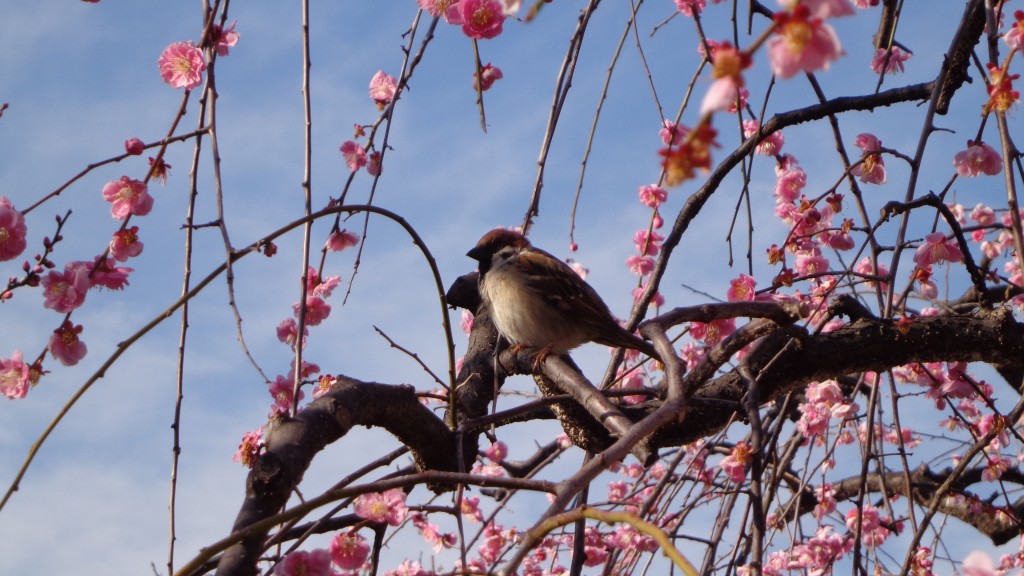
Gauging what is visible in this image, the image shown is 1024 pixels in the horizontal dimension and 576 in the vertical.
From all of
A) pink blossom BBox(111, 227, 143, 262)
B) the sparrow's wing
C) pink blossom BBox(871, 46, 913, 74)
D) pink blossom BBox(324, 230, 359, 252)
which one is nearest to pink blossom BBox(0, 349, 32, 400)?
pink blossom BBox(111, 227, 143, 262)

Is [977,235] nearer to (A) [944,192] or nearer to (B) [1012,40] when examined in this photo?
(A) [944,192]

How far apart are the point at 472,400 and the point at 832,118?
5.68ft

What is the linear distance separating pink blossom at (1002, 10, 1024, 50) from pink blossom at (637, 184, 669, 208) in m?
2.05

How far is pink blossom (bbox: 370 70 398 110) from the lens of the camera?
3.98 metres

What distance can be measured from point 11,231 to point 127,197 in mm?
388

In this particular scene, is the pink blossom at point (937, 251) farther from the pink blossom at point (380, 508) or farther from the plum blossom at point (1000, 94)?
the pink blossom at point (380, 508)

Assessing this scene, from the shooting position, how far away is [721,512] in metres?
3.69

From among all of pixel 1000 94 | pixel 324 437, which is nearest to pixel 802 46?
pixel 1000 94

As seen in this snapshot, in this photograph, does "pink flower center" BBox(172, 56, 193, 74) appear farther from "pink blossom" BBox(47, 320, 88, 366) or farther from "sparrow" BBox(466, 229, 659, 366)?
"sparrow" BBox(466, 229, 659, 366)

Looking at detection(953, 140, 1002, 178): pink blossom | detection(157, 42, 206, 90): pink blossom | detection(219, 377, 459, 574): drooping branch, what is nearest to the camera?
detection(219, 377, 459, 574): drooping branch

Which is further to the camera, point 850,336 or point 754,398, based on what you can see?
point 850,336

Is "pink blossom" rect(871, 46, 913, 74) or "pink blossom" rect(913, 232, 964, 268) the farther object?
"pink blossom" rect(871, 46, 913, 74)

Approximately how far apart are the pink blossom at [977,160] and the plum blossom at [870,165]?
0.30 m

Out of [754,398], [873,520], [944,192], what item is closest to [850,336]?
[944,192]
